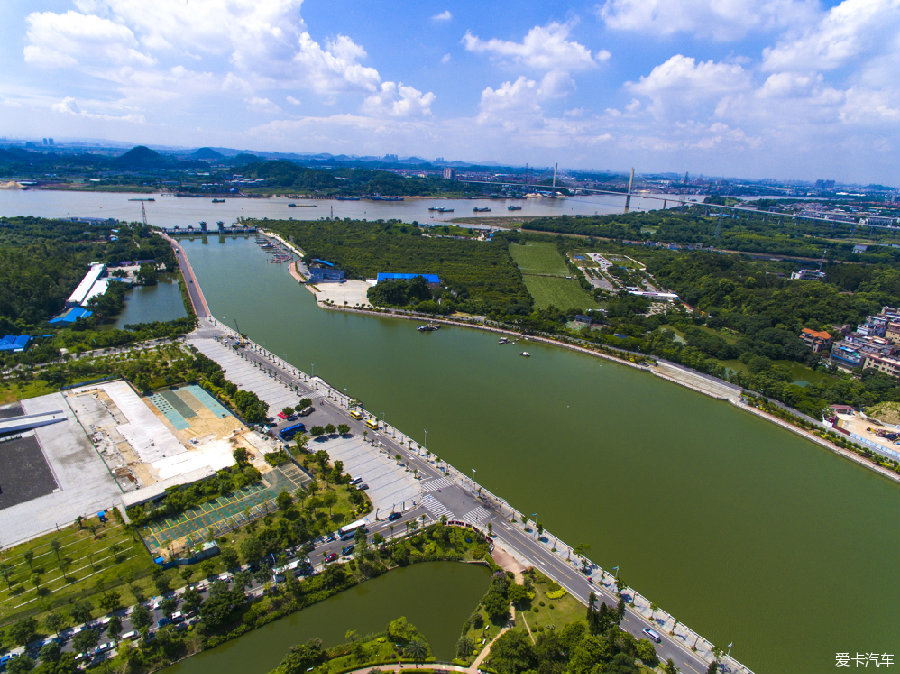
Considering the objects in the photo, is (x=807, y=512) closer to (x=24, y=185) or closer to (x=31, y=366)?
(x=31, y=366)

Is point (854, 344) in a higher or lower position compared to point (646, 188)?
lower

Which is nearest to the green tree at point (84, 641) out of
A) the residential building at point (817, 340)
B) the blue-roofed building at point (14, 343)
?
the blue-roofed building at point (14, 343)

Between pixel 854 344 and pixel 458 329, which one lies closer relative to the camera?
pixel 854 344

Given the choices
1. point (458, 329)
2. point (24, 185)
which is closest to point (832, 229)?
point (458, 329)

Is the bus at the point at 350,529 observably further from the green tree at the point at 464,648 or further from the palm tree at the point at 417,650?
→ the green tree at the point at 464,648

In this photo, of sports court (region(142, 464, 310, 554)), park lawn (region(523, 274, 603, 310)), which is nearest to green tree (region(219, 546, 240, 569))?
sports court (region(142, 464, 310, 554))

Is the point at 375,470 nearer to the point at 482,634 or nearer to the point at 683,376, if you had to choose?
the point at 482,634

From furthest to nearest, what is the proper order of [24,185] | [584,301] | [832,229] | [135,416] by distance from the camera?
[24,185]
[832,229]
[584,301]
[135,416]
